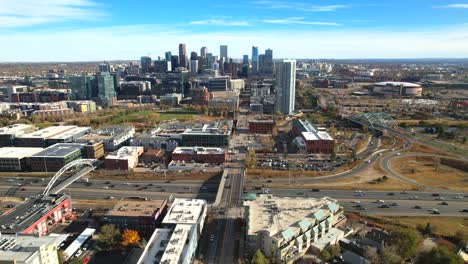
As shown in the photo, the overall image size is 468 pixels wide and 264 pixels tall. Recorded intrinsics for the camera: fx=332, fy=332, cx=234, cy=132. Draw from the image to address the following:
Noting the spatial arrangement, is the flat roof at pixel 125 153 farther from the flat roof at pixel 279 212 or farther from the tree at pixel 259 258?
the tree at pixel 259 258

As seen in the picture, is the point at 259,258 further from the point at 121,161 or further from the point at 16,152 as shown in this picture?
the point at 16,152

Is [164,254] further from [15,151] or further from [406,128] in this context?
[406,128]

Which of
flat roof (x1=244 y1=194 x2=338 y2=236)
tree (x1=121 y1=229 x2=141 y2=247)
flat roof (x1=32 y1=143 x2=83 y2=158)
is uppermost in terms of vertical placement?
flat roof (x1=32 y1=143 x2=83 y2=158)

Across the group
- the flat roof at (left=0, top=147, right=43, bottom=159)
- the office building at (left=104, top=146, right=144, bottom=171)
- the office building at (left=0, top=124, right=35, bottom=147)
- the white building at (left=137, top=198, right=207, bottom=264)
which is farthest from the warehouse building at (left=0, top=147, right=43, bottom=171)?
the white building at (left=137, top=198, right=207, bottom=264)

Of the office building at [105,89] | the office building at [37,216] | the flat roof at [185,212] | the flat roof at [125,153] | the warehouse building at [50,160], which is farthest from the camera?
the office building at [105,89]

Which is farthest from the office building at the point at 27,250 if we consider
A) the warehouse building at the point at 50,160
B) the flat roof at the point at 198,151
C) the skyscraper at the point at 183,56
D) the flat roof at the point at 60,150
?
the skyscraper at the point at 183,56

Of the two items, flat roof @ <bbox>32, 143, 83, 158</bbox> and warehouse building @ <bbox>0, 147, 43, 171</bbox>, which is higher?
flat roof @ <bbox>32, 143, 83, 158</bbox>

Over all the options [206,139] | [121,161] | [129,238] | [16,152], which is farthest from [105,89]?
[129,238]

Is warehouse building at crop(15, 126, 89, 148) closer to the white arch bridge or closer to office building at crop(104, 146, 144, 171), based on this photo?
the white arch bridge
